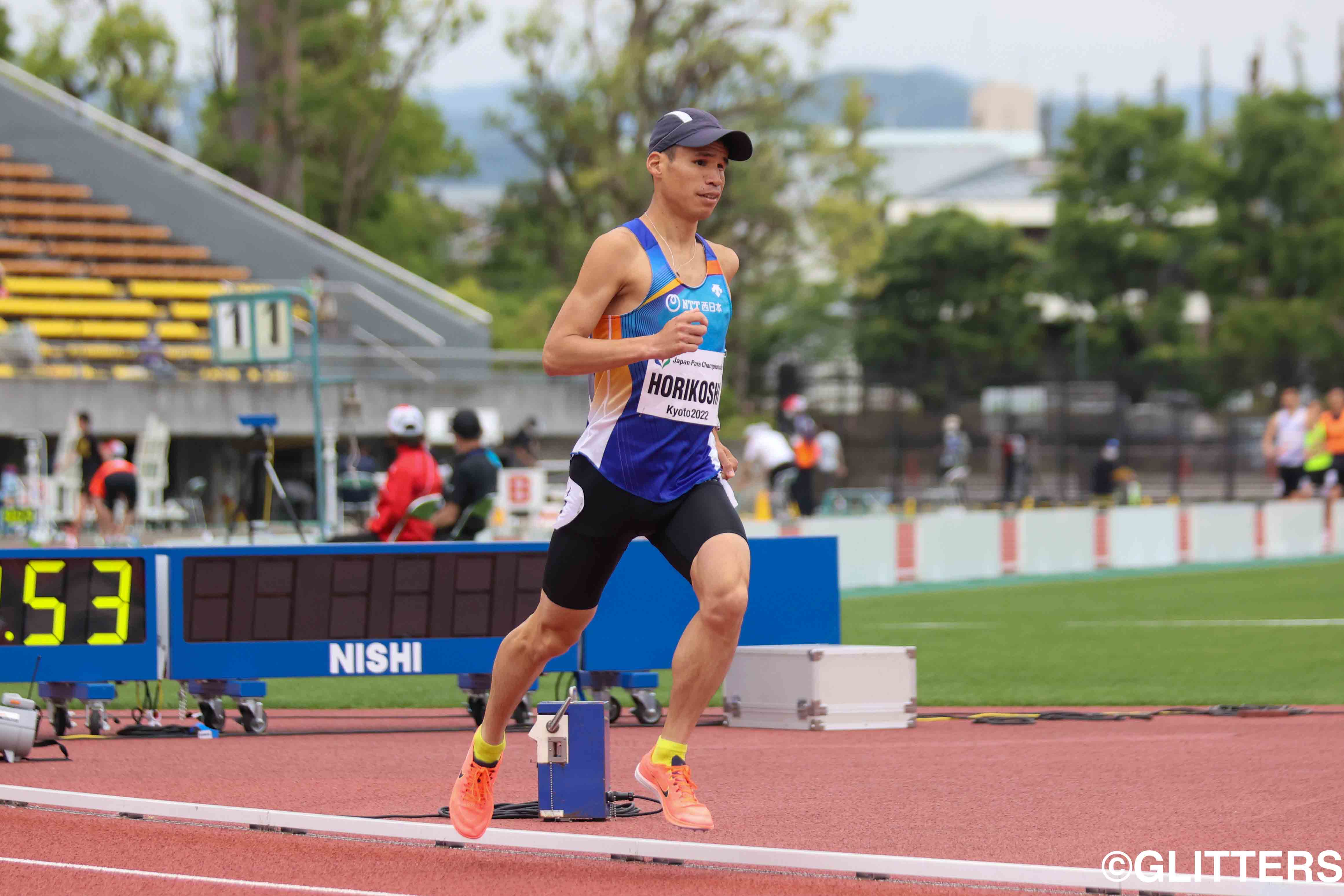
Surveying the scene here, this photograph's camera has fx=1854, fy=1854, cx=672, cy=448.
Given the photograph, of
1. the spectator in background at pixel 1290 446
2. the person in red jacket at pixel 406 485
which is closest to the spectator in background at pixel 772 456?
the spectator in background at pixel 1290 446

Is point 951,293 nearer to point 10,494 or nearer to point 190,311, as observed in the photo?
point 190,311

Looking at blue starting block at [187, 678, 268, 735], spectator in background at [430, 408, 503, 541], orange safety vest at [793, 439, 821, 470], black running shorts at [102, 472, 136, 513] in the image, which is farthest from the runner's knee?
orange safety vest at [793, 439, 821, 470]

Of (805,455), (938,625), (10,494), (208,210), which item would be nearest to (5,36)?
(208,210)

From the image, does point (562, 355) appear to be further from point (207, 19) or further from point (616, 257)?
point (207, 19)

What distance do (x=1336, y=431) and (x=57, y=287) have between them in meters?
23.3

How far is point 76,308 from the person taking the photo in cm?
3500

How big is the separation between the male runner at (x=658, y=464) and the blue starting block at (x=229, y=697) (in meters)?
4.12

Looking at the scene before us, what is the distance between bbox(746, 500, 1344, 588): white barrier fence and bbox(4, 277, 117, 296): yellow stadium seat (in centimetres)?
1775

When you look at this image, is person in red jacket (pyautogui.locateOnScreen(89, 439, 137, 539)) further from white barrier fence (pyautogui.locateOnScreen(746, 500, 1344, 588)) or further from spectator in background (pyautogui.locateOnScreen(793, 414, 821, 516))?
spectator in background (pyautogui.locateOnScreen(793, 414, 821, 516))

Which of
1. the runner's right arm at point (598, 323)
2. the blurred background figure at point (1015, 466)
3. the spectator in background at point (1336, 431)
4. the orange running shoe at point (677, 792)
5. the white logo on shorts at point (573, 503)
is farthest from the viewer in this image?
the blurred background figure at point (1015, 466)

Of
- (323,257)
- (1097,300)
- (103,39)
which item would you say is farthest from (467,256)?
(323,257)

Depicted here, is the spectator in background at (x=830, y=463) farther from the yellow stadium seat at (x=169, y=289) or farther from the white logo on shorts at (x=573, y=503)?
the white logo on shorts at (x=573, y=503)

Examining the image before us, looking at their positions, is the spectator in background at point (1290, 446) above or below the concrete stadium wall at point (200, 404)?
below

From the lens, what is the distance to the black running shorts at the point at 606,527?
5.53 m
